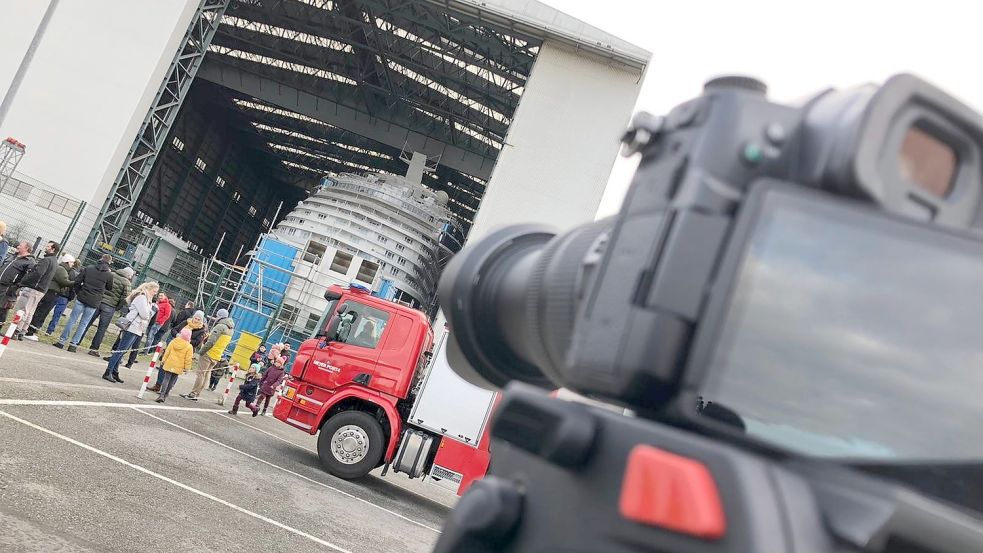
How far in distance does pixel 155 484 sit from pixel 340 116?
93.9 feet

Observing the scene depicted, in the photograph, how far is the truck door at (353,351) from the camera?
1045 cm

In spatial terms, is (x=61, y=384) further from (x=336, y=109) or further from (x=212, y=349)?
(x=336, y=109)

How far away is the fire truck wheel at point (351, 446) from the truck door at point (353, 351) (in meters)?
0.59

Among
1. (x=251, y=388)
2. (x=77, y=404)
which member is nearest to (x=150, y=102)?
(x=251, y=388)

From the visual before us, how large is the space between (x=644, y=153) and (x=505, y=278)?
0.50 meters

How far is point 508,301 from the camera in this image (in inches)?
59.0

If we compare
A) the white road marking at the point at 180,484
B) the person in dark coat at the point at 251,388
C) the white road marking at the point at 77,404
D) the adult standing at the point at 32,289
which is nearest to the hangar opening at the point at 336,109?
the adult standing at the point at 32,289

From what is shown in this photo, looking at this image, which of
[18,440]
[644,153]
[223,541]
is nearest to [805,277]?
[644,153]

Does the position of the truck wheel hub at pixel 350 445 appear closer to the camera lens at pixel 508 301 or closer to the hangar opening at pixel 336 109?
the camera lens at pixel 508 301

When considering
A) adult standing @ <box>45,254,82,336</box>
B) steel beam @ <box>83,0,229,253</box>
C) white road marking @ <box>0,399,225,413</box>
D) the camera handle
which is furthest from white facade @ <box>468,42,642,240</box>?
the camera handle

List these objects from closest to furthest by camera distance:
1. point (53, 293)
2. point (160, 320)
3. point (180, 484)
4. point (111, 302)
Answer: point (180, 484)
point (53, 293)
point (111, 302)
point (160, 320)

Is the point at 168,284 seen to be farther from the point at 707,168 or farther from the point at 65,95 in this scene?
the point at 707,168

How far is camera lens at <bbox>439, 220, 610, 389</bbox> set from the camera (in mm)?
1319

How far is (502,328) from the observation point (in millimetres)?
1547
